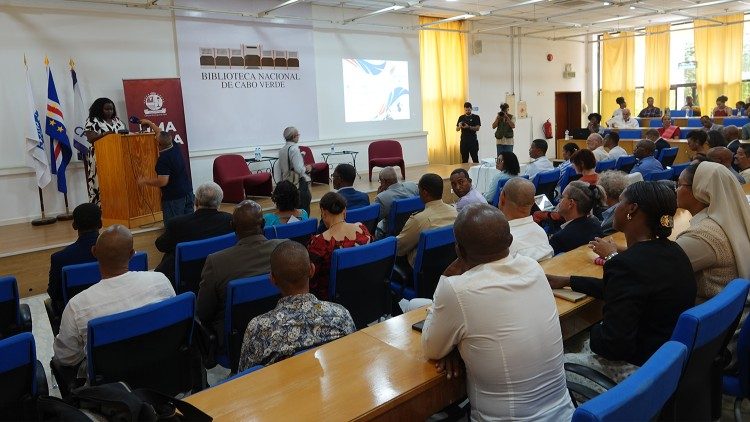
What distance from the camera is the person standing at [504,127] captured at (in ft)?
36.2

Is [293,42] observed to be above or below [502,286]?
above

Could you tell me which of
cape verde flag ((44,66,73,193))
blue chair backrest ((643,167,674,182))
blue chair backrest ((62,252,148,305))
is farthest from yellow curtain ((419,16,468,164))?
blue chair backrest ((62,252,148,305))

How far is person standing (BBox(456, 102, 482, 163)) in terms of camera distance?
11219 millimetres

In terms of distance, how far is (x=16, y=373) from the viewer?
1.88 meters

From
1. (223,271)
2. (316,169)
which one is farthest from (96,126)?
(223,271)

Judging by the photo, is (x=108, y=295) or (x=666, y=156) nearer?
(x=108, y=295)

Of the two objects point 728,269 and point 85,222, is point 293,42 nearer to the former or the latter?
point 85,222

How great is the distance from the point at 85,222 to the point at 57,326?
0.68 meters

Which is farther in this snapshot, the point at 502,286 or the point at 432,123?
the point at 432,123

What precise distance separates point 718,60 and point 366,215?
1327 centimetres

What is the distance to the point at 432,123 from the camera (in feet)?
39.7

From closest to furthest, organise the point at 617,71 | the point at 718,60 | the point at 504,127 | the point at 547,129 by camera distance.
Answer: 1. the point at 504,127
2. the point at 718,60
3. the point at 547,129
4. the point at 617,71

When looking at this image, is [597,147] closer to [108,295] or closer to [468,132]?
[468,132]

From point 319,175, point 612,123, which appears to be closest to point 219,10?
point 319,175
